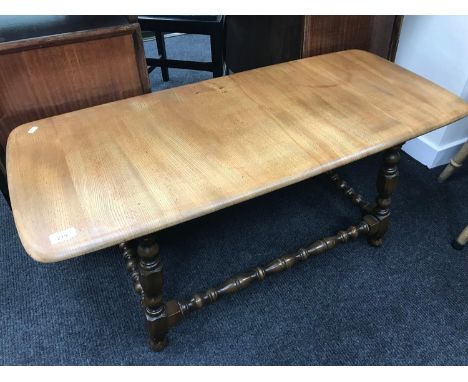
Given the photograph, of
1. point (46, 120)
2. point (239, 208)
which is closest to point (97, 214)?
point (46, 120)

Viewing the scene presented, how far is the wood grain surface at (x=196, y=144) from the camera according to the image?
0.68 metres

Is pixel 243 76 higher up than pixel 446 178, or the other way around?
pixel 243 76

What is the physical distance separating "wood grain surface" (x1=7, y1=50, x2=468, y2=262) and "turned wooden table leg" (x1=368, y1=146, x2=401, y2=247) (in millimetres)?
146

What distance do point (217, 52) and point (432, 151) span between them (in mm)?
956

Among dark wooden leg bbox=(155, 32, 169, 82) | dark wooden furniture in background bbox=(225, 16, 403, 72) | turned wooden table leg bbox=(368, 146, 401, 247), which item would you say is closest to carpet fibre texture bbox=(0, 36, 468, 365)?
turned wooden table leg bbox=(368, 146, 401, 247)

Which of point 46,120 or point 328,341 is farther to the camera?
point 328,341

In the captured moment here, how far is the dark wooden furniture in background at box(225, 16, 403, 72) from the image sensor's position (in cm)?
123

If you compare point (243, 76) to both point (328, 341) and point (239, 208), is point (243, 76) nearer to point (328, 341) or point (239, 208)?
point (239, 208)

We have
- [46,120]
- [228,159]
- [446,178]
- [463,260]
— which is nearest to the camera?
[228,159]

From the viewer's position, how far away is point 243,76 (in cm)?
109

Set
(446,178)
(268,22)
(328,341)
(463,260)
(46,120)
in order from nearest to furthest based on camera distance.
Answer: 1. (46,120)
2. (328,341)
3. (463,260)
4. (268,22)
5. (446,178)

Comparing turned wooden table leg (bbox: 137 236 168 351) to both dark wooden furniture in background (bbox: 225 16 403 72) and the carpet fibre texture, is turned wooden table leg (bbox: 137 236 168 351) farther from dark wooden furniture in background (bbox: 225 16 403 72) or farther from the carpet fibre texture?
dark wooden furniture in background (bbox: 225 16 403 72)

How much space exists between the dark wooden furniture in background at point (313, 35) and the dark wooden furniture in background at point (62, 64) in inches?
20.2

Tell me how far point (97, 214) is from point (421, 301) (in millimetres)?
926
